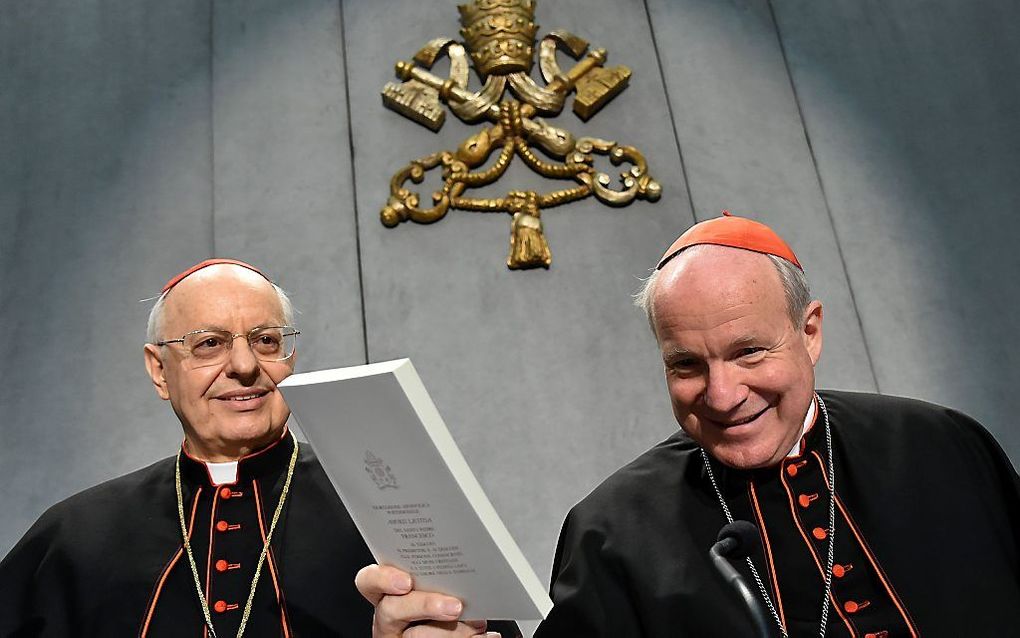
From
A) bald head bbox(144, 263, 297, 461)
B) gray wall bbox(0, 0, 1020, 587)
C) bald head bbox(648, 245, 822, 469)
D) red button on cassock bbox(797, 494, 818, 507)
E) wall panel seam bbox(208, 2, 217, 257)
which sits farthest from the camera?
wall panel seam bbox(208, 2, 217, 257)

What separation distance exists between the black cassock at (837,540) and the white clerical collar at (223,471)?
92 cm

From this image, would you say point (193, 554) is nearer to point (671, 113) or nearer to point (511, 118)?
point (511, 118)

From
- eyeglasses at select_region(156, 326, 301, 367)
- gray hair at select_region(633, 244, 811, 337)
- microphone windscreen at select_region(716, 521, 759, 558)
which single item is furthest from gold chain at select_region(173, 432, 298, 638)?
microphone windscreen at select_region(716, 521, 759, 558)

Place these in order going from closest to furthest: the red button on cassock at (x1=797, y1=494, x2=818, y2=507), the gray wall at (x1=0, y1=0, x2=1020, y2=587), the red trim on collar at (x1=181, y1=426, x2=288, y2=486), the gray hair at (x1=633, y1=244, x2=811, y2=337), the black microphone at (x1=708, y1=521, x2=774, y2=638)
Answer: the black microphone at (x1=708, y1=521, x2=774, y2=638) → the gray hair at (x1=633, y1=244, x2=811, y2=337) → the red button on cassock at (x1=797, y1=494, x2=818, y2=507) → the red trim on collar at (x1=181, y1=426, x2=288, y2=486) → the gray wall at (x1=0, y1=0, x2=1020, y2=587)

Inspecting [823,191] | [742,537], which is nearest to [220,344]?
[742,537]

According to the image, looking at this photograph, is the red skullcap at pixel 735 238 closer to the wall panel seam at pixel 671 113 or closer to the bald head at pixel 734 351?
the bald head at pixel 734 351

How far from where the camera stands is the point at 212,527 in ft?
9.02

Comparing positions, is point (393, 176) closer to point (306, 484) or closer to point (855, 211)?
point (306, 484)

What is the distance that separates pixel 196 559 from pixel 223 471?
256 mm

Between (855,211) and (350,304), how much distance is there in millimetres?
2094

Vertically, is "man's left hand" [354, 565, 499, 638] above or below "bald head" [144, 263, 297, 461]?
below

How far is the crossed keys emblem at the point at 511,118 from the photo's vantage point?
158 inches

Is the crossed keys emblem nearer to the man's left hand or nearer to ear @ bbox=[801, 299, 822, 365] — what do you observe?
ear @ bbox=[801, 299, 822, 365]

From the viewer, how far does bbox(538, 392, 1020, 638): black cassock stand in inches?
90.9
